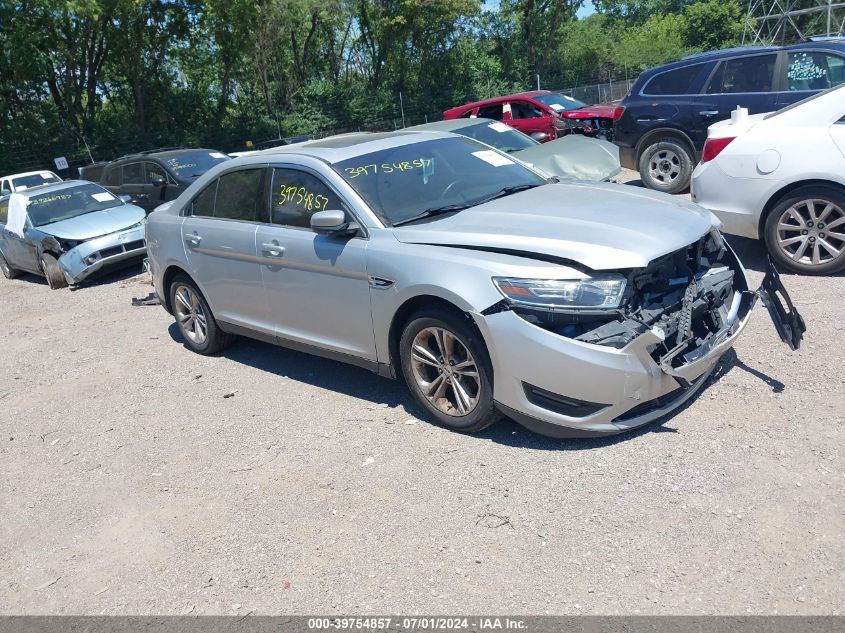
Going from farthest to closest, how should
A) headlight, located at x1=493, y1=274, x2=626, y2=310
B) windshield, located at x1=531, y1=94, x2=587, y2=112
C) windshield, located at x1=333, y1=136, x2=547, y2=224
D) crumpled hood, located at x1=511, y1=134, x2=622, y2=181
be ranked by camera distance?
windshield, located at x1=531, y1=94, x2=587, y2=112
crumpled hood, located at x1=511, y1=134, x2=622, y2=181
windshield, located at x1=333, y1=136, x2=547, y2=224
headlight, located at x1=493, y1=274, x2=626, y2=310

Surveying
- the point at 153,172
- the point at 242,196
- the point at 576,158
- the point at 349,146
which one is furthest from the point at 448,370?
the point at 153,172

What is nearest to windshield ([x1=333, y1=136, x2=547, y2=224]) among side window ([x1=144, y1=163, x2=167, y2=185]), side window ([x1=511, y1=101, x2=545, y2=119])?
side window ([x1=144, y1=163, x2=167, y2=185])

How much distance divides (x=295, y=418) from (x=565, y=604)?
2.54 meters

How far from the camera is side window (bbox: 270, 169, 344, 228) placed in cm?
483

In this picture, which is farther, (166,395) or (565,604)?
(166,395)

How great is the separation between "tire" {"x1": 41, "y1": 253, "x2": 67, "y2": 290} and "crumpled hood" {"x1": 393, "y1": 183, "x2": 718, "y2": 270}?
7.99 metres

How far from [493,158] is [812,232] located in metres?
2.73

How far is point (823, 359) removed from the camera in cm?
461

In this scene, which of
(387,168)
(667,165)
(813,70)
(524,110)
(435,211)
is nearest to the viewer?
(435,211)

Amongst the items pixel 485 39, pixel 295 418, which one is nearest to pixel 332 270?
pixel 295 418

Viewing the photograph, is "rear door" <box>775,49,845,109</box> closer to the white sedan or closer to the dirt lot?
the white sedan

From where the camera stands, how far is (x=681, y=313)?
3.92m

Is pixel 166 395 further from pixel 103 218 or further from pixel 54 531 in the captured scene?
pixel 103 218

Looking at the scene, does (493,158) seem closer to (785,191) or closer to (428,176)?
(428,176)
